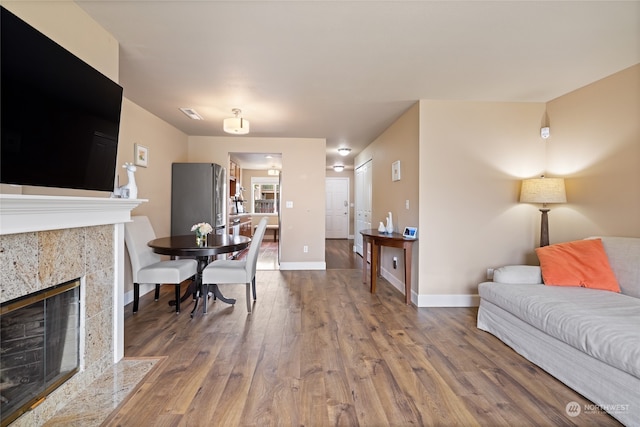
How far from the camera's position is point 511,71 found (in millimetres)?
2531

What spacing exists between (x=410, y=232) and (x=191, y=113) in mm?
3173

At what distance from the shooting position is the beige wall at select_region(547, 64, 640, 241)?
2418mm

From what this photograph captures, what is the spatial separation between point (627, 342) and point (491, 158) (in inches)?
88.5

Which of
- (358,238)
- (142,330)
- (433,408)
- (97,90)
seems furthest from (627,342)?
(358,238)

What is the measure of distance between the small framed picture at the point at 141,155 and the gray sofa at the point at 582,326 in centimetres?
406

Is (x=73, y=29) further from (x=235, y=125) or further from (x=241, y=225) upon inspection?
(x=241, y=225)

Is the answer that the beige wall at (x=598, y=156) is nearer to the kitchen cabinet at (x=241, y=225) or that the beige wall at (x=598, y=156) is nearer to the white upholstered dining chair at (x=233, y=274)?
the white upholstered dining chair at (x=233, y=274)

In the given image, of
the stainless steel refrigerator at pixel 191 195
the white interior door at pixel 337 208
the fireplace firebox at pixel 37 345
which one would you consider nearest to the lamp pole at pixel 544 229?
the fireplace firebox at pixel 37 345

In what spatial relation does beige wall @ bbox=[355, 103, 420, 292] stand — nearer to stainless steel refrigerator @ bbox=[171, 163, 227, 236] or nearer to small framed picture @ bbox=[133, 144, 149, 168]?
stainless steel refrigerator @ bbox=[171, 163, 227, 236]

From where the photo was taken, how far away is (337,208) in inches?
363

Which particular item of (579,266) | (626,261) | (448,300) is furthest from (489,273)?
(626,261)

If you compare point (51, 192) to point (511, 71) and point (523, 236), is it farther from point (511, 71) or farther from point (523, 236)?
point (523, 236)

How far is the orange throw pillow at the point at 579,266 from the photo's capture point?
230cm

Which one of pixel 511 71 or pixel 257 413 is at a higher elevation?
pixel 511 71
